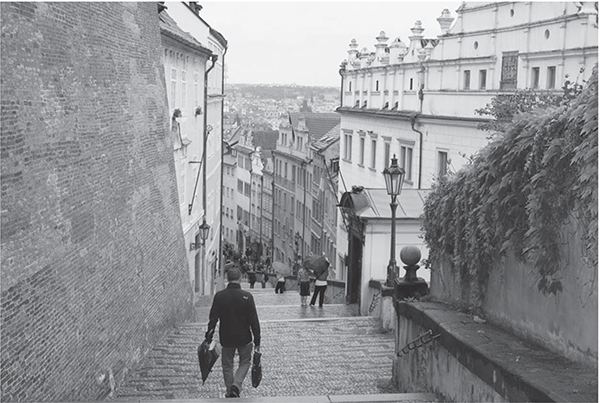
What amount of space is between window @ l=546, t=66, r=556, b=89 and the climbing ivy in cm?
1583

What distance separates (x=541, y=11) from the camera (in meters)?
25.5

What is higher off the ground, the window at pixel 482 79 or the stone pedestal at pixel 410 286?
the window at pixel 482 79

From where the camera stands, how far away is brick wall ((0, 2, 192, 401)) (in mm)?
8039

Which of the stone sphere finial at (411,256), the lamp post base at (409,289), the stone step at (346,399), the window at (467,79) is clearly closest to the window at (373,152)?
the window at (467,79)

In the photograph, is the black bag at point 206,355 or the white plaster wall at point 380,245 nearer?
the black bag at point 206,355

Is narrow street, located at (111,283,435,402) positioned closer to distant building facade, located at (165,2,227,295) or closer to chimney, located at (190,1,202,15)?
distant building facade, located at (165,2,227,295)

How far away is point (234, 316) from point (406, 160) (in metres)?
25.7

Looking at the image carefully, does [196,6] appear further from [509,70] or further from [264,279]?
[264,279]

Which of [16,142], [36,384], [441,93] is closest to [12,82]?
[16,142]

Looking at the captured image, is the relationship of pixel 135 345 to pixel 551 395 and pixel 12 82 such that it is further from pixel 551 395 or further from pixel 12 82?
pixel 551 395

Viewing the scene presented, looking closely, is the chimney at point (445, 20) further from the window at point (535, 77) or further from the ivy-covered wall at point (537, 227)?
the ivy-covered wall at point (537, 227)

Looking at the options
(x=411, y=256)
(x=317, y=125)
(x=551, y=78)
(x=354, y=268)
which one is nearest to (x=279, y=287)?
(x=354, y=268)

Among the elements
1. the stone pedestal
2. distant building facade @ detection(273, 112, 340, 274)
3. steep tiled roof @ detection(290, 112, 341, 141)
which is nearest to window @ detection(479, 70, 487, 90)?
the stone pedestal

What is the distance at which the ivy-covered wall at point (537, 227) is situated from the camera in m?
6.50
